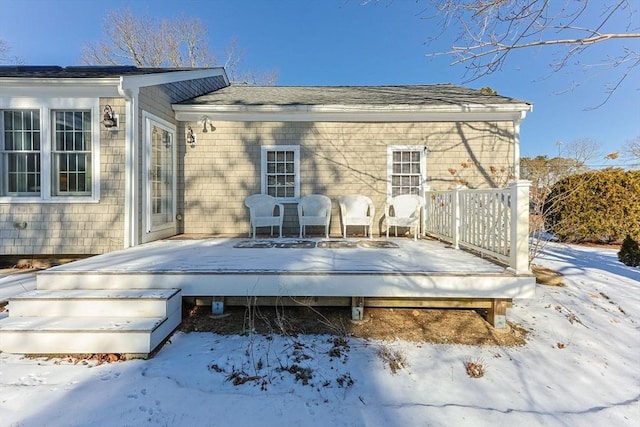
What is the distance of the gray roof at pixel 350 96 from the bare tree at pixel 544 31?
171cm

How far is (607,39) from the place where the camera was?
353 cm

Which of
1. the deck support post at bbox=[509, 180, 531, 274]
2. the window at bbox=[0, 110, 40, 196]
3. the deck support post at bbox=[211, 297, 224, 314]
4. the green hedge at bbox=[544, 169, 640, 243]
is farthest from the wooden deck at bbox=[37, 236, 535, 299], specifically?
the green hedge at bbox=[544, 169, 640, 243]

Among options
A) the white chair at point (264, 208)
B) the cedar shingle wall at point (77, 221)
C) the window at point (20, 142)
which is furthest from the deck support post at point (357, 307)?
the window at point (20, 142)

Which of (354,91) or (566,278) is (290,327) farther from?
(354,91)

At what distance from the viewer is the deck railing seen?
9.36ft

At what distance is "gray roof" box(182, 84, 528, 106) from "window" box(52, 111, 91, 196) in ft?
6.13

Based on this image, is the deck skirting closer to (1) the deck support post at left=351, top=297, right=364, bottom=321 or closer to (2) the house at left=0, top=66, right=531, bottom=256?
(1) the deck support post at left=351, top=297, right=364, bottom=321

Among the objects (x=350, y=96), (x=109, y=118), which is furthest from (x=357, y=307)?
(x=350, y=96)

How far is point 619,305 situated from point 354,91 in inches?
255

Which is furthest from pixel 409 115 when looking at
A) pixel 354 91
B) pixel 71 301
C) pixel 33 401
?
pixel 33 401

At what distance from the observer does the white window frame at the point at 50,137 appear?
4.59 meters

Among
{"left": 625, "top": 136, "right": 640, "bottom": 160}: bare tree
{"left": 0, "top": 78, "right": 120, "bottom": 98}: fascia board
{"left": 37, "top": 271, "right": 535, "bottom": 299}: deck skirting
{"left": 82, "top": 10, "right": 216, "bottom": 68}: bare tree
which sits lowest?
{"left": 37, "top": 271, "right": 535, "bottom": 299}: deck skirting

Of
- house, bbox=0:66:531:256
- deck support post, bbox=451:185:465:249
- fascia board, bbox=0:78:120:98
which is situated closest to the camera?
deck support post, bbox=451:185:465:249

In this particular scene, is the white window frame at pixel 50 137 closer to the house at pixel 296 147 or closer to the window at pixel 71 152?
the window at pixel 71 152
